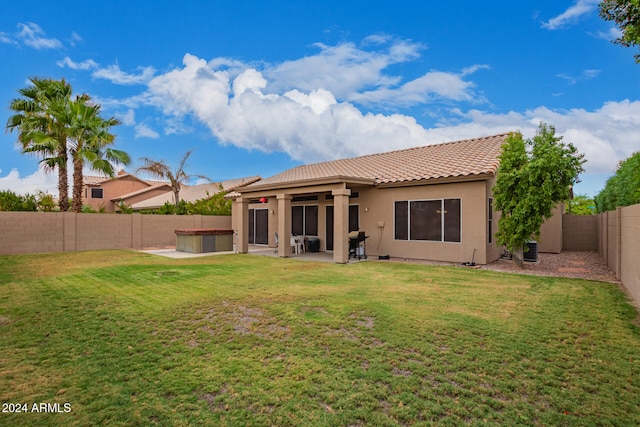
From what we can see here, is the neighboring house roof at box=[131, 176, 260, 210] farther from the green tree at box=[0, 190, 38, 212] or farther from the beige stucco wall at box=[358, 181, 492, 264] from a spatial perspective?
the beige stucco wall at box=[358, 181, 492, 264]

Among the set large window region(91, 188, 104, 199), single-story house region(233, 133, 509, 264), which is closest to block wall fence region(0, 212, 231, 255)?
single-story house region(233, 133, 509, 264)

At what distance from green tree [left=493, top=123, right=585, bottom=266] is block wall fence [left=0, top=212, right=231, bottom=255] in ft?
57.7

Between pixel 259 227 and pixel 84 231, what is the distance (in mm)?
8869

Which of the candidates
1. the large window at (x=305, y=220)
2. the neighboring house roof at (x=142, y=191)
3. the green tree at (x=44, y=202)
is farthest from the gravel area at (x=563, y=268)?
the neighboring house roof at (x=142, y=191)

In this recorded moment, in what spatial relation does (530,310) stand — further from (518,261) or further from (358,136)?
(358,136)

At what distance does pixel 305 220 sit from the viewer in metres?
18.0

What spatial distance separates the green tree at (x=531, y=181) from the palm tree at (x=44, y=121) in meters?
19.2

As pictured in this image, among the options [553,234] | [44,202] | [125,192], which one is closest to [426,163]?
[553,234]

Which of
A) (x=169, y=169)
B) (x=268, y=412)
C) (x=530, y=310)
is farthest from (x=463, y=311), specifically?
(x=169, y=169)

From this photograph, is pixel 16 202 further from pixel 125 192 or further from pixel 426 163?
pixel 125 192

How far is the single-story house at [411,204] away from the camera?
12086 millimetres

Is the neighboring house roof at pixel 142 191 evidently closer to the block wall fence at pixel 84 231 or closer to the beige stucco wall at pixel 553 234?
the block wall fence at pixel 84 231

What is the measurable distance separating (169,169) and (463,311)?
84.5 feet

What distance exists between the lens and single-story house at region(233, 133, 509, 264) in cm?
1209
